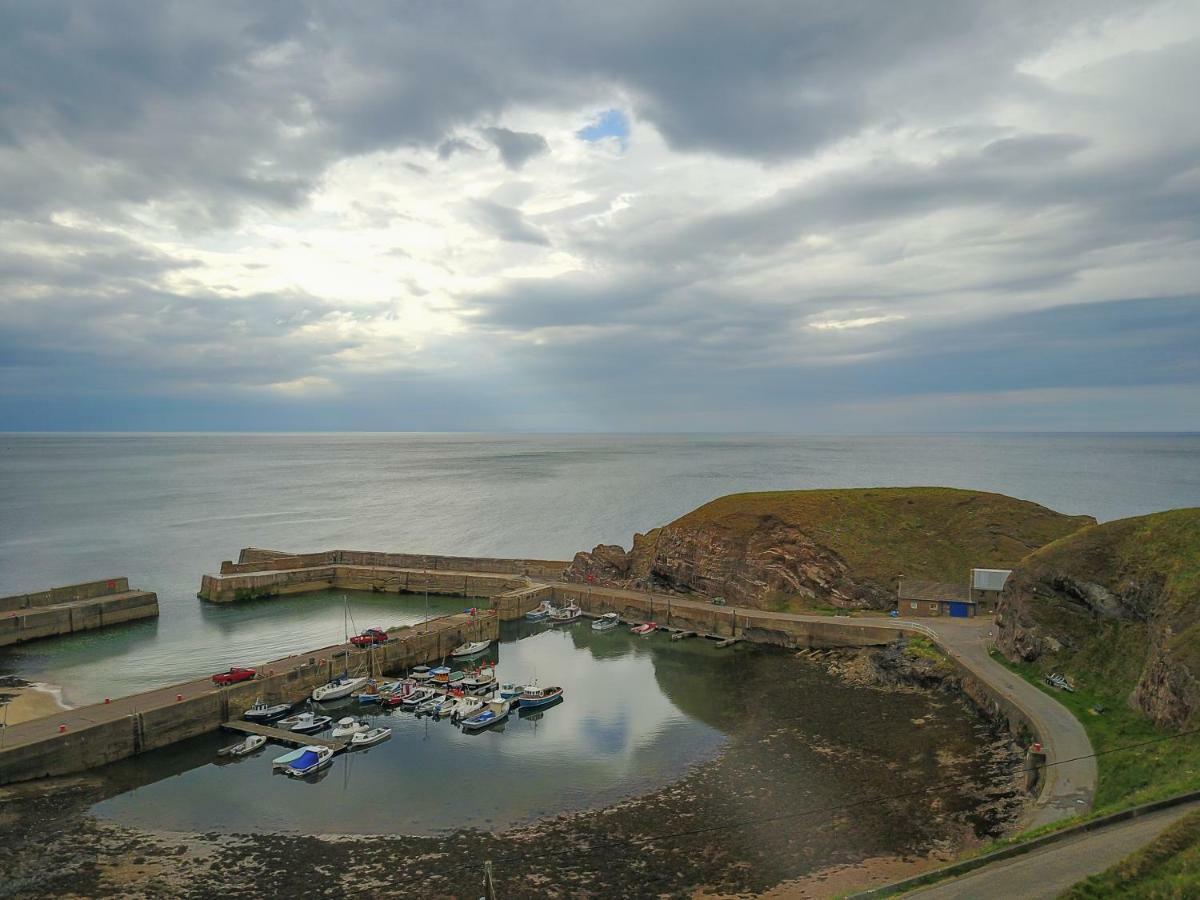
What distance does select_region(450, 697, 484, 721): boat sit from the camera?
47.5m

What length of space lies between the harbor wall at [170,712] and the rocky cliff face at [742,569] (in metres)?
27.1

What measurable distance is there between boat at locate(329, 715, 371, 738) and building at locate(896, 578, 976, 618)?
4548 cm

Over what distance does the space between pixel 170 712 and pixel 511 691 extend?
20679 millimetres

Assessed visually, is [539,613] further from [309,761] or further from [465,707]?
[309,761]

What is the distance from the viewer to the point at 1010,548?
70.2 meters

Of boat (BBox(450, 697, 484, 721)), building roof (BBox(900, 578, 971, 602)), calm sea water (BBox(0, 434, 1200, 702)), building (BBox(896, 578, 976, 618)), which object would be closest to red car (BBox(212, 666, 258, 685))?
calm sea water (BBox(0, 434, 1200, 702))

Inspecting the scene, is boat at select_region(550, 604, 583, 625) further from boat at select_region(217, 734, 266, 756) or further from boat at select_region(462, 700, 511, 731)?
boat at select_region(217, 734, 266, 756)

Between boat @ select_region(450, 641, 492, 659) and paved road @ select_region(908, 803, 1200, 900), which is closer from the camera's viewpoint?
paved road @ select_region(908, 803, 1200, 900)

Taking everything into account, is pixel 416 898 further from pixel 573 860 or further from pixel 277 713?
pixel 277 713

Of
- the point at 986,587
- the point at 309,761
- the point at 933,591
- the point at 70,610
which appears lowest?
the point at 309,761

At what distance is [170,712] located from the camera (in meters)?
43.7

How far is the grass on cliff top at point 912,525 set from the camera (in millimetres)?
70125

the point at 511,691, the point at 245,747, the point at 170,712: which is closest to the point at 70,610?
the point at 170,712

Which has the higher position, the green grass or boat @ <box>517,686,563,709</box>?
the green grass
